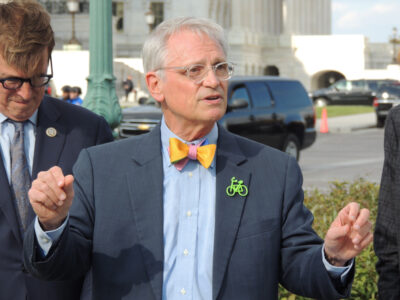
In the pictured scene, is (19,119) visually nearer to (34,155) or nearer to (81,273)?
(34,155)

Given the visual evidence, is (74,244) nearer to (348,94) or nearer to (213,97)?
(213,97)

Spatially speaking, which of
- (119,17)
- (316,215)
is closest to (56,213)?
(316,215)

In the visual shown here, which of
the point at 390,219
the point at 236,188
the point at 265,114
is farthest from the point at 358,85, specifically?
the point at 236,188

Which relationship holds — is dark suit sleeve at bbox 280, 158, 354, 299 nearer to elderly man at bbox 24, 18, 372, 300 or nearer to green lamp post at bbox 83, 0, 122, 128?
elderly man at bbox 24, 18, 372, 300

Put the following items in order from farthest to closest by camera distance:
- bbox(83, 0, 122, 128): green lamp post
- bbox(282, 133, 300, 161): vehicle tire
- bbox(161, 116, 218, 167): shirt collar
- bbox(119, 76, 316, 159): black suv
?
bbox(282, 133, 300, 161): vehicle tire
bbox(119, 76, 316, 159): black suv
bbox(83, 0, 122, 128): green lamp post
bbox(161, 116, 218, 167): shirt collar

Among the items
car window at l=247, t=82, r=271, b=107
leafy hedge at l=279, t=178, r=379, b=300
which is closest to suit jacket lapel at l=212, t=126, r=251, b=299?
leafy hedge at l=279, t=178, r=379, b=300

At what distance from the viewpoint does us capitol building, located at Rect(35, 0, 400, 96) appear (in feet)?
225

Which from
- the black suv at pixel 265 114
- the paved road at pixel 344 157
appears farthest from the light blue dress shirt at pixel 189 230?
the black suv at pixel 265 114

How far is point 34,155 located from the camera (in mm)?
3982

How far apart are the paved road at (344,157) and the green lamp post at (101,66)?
441 centimetres

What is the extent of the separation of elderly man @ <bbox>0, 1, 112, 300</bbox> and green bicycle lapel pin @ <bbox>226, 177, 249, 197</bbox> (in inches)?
36.2

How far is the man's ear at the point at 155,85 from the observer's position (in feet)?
11.1

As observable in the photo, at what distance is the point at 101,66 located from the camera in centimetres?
952

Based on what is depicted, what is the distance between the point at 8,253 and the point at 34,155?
47 cm
